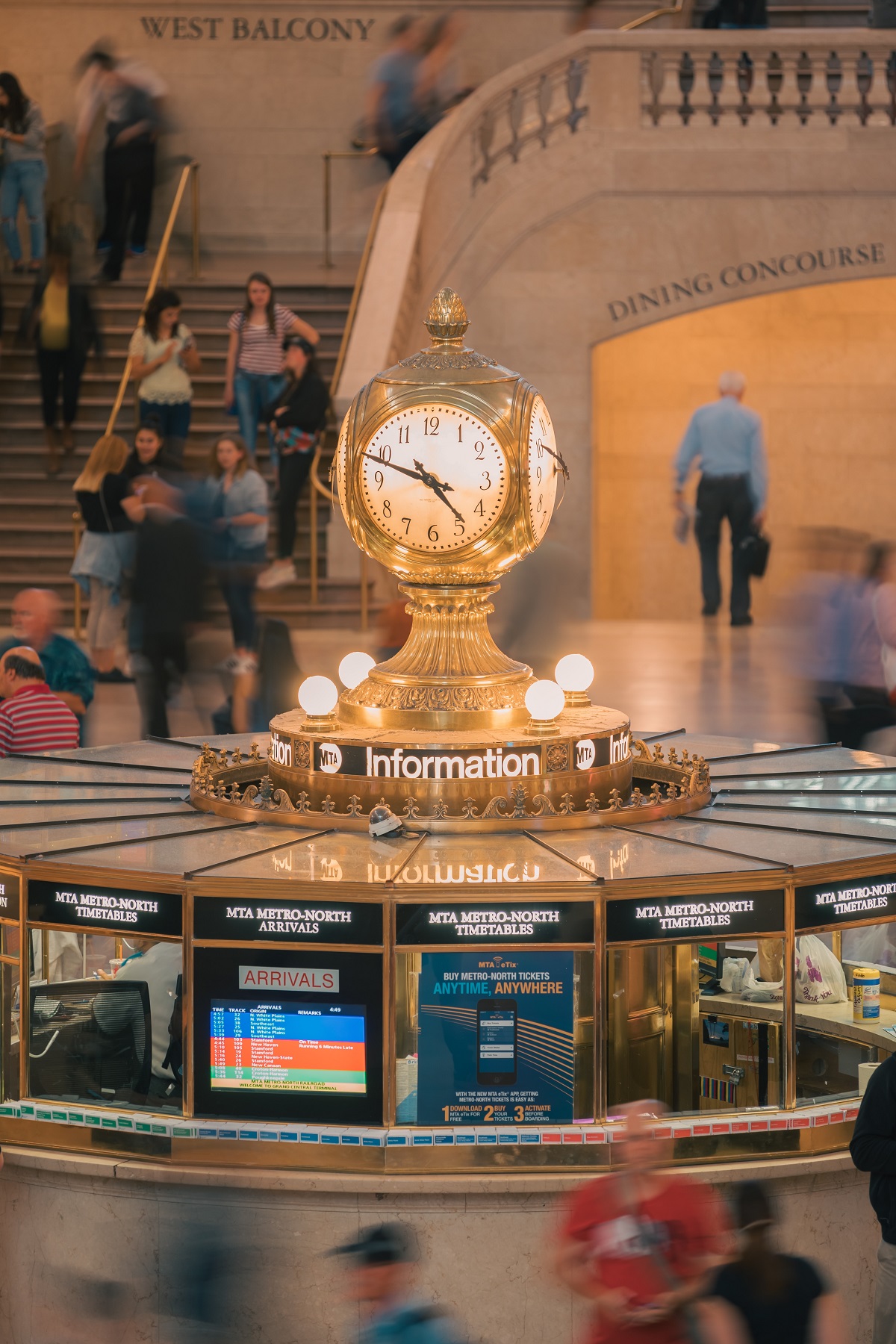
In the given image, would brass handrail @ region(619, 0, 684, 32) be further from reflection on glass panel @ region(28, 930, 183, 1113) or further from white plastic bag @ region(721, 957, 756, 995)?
reflection on glass panel @ region(28, 930, 183, 1113)

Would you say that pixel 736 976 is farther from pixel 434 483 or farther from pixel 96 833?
pixel 96 833

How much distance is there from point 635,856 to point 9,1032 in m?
2.25

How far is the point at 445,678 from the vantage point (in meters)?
8.32

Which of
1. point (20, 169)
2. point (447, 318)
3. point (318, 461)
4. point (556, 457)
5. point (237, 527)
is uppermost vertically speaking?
point (20, 169)

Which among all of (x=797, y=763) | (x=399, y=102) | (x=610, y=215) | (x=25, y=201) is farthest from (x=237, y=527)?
(x=25, y=201)

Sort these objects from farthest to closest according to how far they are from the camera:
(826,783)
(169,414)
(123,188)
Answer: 1. (123,188)
2. (169,414)
3. (826,783)

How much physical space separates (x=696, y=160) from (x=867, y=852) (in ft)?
46.2

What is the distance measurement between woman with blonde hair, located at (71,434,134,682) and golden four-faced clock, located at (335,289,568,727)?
7215 millimetres

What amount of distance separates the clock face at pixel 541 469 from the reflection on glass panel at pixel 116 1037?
221 centimetres

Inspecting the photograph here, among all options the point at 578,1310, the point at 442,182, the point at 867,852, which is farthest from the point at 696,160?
the point at 578,1310

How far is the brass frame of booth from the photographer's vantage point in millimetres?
6906

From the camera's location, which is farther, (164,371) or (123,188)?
(123,188)

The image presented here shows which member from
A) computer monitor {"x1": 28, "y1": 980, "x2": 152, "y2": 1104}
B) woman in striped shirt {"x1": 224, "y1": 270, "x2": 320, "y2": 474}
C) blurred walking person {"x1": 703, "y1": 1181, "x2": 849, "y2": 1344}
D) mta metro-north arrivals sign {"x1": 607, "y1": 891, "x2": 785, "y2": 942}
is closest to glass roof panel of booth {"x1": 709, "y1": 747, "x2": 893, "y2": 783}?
mta metro-north arrivals sign {"x1": 607, "y1": 891, "x2": 785, "y2": 942}

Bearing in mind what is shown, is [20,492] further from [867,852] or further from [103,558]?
[867,852]
